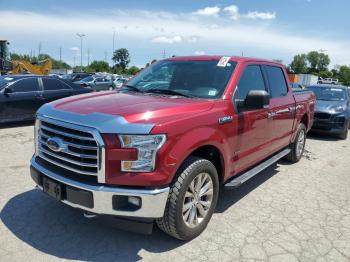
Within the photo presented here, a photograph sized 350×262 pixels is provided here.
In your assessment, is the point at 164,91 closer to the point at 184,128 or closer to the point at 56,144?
→ the point at 184,128

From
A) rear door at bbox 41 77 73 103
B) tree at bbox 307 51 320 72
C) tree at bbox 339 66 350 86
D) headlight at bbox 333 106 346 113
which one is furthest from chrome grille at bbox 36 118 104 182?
tree at bbox 307 51 320 72

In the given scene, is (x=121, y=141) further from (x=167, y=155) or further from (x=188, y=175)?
(x=188, y=175)

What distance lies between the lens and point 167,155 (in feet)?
10.2

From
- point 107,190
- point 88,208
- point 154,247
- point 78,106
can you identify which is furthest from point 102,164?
point 154,247

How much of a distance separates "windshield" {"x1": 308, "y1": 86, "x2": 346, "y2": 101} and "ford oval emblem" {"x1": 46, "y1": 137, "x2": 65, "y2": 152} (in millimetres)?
9668

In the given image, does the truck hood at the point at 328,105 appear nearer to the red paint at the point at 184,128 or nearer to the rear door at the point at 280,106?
the rear door at the point at 280,106

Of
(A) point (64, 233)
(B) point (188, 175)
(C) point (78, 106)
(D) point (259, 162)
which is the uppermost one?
(C) point (78, 106)

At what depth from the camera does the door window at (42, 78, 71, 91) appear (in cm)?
1050

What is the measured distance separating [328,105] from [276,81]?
545 centimetres

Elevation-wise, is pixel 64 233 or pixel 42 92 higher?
pixel 42 92

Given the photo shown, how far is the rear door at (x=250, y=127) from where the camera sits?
4238 mm

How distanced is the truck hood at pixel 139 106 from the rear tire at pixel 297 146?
3474mm

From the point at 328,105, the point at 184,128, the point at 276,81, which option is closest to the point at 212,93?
the point at 184,128

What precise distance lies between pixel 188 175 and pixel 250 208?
5.21ft
